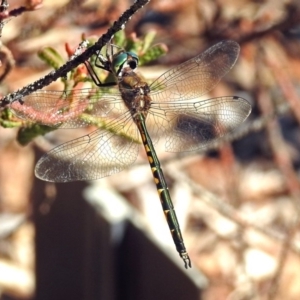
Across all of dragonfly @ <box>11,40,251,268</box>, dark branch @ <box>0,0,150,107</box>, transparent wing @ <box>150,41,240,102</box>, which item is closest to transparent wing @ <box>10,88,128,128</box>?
dragonfly @ <box>11,40,251,268</box>

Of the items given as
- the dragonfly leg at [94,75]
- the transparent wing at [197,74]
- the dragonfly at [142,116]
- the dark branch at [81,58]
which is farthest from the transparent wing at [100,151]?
the dark branch at [81,58]

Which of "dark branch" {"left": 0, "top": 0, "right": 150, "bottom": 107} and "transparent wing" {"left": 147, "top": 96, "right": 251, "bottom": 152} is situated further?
"transparent wing" {"left": 147, "top": 96, "right": 251, "bottom": 152}

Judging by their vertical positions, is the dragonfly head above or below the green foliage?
above

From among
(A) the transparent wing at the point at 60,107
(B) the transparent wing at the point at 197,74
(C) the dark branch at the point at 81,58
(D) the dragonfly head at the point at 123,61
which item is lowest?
(C) the dark branch at the point at 81,58

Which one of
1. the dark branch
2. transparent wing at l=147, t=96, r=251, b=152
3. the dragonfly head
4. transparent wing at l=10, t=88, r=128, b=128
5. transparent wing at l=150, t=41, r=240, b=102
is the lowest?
the dark branch

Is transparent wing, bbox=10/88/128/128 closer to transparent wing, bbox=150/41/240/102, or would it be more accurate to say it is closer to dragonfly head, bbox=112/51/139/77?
dragonfly head, bbox=112/51/139/77

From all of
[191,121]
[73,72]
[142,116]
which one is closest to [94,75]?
[73,72]

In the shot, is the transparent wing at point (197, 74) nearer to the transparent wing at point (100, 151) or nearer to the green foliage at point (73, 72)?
the transparent wing at point (100, 151)

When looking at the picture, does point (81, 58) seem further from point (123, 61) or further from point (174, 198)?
point (174, 198)
